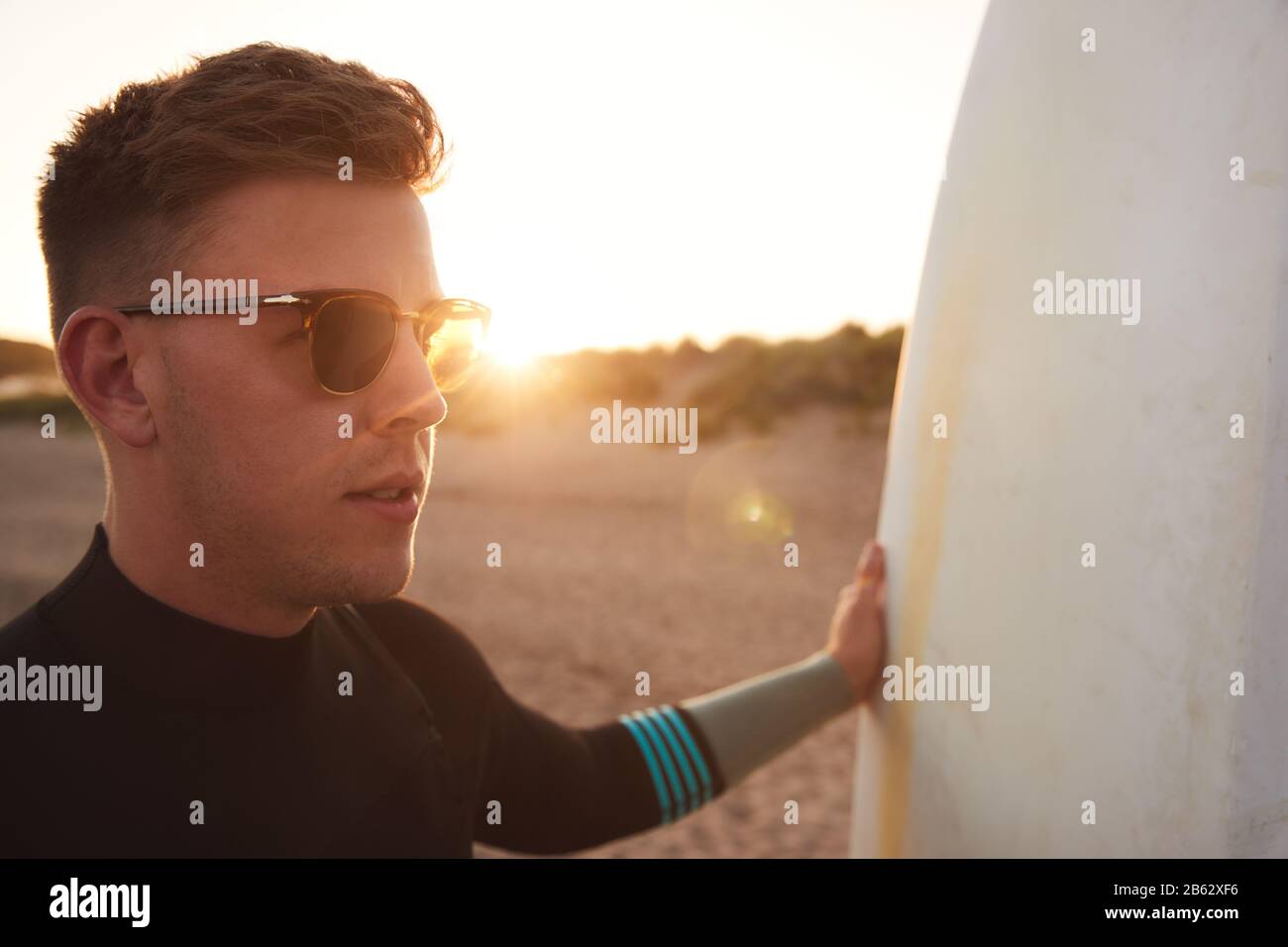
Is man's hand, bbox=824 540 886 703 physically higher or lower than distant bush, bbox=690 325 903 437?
lower

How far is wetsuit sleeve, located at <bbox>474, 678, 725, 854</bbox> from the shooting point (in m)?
1.61

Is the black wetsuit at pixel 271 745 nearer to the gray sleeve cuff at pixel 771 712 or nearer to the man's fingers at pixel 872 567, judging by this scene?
the gray sleeve cuff at pixel 771 712

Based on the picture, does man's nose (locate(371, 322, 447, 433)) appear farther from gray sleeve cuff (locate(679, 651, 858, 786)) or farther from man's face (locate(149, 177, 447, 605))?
gray sleeve cuff (locate(679, 651, 858, 786))

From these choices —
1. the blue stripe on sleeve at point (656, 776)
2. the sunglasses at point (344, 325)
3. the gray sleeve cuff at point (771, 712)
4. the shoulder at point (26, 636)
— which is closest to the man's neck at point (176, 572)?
the shoulder at point (26, 636)

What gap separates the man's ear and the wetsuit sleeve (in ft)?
2.56

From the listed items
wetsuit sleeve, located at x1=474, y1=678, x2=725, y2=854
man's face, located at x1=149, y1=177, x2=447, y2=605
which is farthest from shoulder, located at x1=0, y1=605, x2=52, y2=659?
wetsuit sleeve, located at x1=474, y1=678, x2=725, y2=854

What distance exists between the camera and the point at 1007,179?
5.24ft

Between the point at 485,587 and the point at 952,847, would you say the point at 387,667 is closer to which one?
the point at 952,847

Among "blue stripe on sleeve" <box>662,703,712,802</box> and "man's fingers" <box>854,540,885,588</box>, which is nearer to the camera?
"blue stripe on sleeve" <box>662,703,712,802</box>

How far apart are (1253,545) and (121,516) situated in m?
1.54

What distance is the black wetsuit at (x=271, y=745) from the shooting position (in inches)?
41.4

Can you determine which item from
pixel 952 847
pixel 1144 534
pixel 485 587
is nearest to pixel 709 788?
pixel 952 847

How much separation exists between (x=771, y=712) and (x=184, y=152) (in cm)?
153
